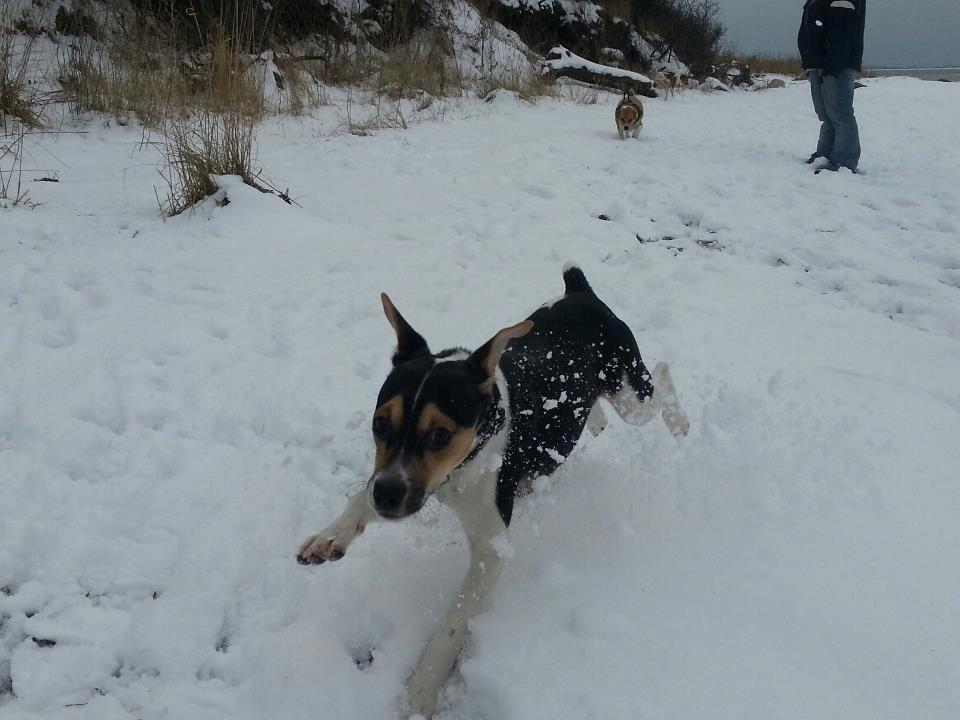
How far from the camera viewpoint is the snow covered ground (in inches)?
74.7

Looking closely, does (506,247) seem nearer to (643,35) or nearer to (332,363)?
(332,363)

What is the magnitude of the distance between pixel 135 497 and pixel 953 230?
253 inches

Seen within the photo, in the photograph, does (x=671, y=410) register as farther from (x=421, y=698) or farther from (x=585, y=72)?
(x=585, y=72)

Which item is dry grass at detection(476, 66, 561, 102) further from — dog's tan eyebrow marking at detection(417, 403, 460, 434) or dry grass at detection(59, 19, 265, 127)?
dog's tan eyebrow marking at detection(417, 403, 460, 434)

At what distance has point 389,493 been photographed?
1818mm

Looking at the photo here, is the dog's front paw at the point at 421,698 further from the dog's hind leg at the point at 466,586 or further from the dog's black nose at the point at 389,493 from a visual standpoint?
the dog's black nose at the point at 389,493

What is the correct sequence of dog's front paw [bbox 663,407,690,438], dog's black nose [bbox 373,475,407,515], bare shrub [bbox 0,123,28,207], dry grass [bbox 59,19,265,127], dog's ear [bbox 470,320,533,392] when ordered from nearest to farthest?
dog's black nose [bbox 373,475,407,515]
dog's ear [bbox 470,320,533,392]
dog's front paw [bbox 663,407,690,438]
bare shrub [bbox 0,123,28,207]
dry grass [bbox 59,19,265,127]

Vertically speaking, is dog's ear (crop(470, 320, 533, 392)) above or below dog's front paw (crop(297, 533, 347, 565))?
above

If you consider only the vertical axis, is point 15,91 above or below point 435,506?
above

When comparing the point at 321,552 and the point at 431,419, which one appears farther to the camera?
the point at 321,552

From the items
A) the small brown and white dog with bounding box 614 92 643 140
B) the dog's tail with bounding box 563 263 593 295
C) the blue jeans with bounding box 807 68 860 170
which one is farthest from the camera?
the small brown and white dog with bounding box 614 92 643 140

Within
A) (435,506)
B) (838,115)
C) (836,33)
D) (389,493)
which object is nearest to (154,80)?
(435,506)

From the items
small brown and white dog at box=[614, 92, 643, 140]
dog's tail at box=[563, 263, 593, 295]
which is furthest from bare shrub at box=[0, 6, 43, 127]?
small brown and white dog at box=[614, 92, 643, 140]

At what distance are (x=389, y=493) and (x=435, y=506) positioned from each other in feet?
2.52
